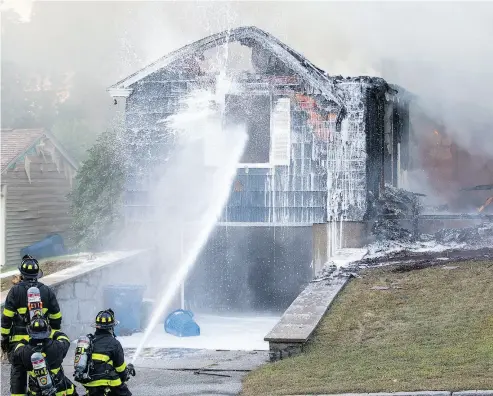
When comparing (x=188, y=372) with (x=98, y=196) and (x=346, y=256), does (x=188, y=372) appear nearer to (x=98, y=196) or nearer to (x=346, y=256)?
(x=346, y=256)

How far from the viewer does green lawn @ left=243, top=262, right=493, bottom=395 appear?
30.6 ft

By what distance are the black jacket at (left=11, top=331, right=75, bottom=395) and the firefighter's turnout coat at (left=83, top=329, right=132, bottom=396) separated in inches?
19.0

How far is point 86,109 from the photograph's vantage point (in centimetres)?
4894

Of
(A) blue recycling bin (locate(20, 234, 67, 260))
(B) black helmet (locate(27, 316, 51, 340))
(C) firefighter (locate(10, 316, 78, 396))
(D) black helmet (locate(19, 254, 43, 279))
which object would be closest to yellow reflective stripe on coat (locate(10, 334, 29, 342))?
(C) firefighter (locate(10, 316, 78, 396))

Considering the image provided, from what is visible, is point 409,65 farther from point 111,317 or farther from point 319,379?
point 111,317

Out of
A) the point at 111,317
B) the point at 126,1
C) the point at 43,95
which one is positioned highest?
the point at 126,1

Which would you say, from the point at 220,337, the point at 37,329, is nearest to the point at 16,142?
the point at 220,337

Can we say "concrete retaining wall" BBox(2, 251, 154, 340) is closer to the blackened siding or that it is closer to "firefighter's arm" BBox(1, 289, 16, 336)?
the blackened siding

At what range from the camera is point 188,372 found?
1171 cm

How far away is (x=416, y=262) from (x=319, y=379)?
6238mm

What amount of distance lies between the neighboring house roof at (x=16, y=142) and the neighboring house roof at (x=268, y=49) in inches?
292

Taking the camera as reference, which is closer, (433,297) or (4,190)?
(433,297)

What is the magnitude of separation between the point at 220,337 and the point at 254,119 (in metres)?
4.79

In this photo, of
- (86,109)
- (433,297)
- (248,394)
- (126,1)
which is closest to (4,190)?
(433,297)
